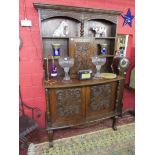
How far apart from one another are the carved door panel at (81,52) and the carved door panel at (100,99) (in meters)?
0.40

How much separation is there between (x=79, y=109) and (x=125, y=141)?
2.91 ft

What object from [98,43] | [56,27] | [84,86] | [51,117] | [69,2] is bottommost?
[51,117]

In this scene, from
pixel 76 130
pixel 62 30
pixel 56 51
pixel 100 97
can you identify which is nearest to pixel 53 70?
pixel 56 51

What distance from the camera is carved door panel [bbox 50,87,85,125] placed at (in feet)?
6.23

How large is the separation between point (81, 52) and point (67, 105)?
2.73ft

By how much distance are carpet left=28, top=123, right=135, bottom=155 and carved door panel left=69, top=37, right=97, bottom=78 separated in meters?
1.00

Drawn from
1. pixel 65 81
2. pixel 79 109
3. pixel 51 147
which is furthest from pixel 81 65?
pixel 51 147

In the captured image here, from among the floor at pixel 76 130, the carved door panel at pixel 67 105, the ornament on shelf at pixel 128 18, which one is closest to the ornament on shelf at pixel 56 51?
the carved door panel at pixel 67 105

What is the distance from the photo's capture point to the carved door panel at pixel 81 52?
214 cm

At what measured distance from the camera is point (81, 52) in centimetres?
221

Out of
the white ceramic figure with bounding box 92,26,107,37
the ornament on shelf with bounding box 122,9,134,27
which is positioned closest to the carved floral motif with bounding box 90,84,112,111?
the white ceramic figure with bounding box 92,26,107,37

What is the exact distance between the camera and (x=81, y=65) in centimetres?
226

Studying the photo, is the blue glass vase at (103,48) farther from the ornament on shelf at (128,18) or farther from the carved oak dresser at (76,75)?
the ornament on shelf at (128,18)
